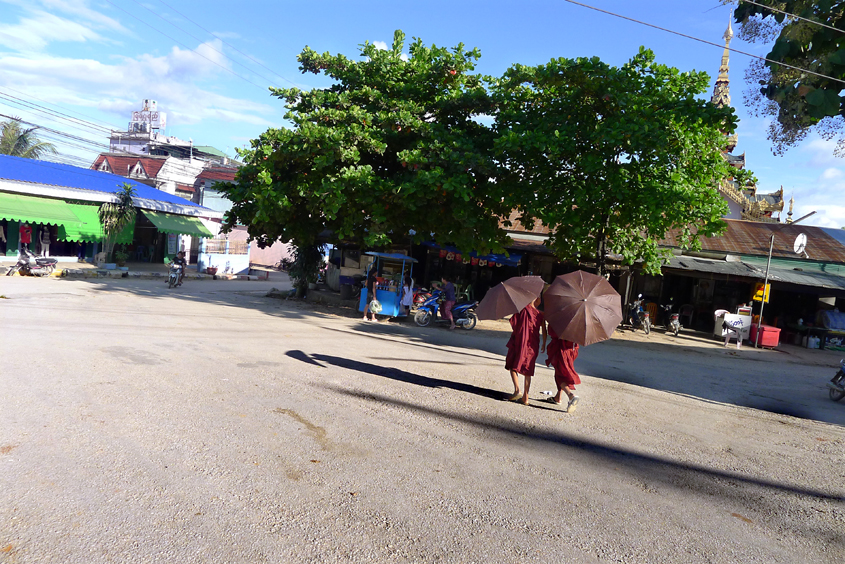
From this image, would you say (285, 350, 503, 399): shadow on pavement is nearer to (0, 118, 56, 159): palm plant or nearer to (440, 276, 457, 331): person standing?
(440, 276, 457, 331): person standing

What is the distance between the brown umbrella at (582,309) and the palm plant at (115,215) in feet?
76.5

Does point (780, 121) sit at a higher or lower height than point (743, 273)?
higher

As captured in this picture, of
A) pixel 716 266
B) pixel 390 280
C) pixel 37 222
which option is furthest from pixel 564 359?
pixel 37 222

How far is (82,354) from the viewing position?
27.9ft

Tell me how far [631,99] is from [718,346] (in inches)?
353

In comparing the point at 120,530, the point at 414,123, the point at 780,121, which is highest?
the point at 780,121

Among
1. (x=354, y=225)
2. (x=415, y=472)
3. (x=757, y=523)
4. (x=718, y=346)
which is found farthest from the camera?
(x=718, y=346)

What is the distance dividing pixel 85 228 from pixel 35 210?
2.11 meters

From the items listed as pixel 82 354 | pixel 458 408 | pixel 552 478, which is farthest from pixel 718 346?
pixel 82 354

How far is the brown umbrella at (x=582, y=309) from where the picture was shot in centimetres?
717

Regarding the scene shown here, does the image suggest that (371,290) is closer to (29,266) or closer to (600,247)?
(600,247)

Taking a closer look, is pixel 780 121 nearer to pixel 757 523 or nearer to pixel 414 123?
pixel 414 123

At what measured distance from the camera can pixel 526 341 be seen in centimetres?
765

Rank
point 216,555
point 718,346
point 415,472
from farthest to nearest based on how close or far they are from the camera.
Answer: point 718,346
point 415,472
point 216,555
